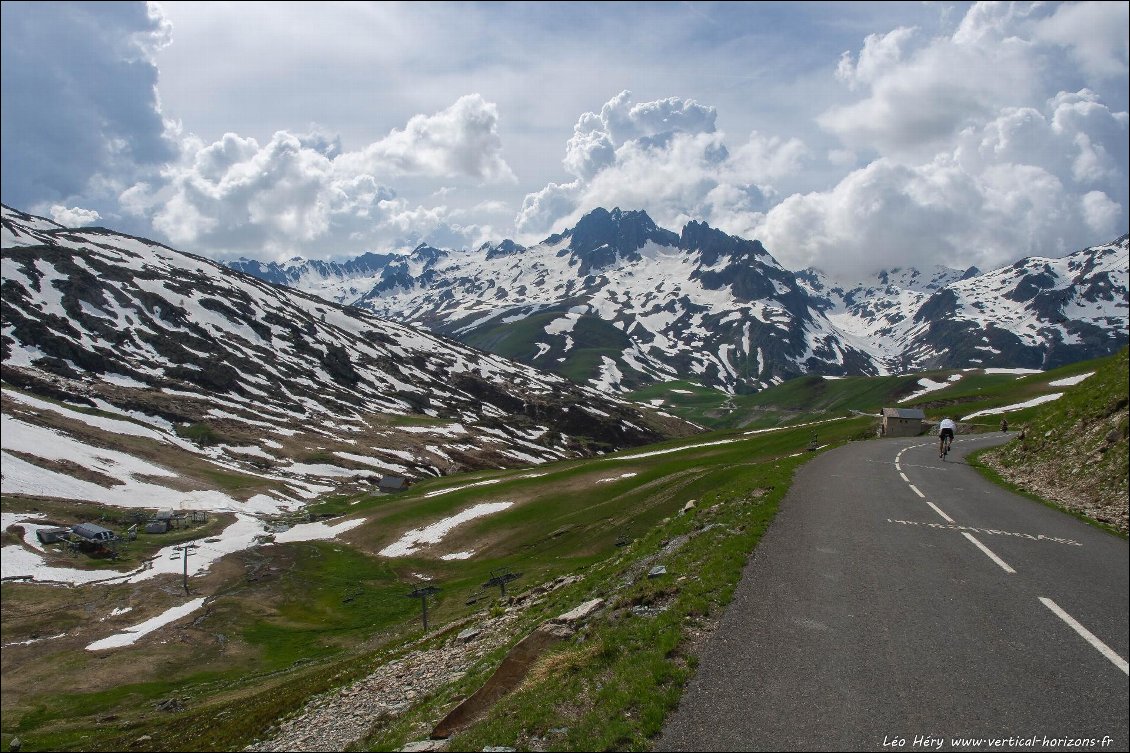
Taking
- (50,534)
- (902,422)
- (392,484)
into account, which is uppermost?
(902,422)

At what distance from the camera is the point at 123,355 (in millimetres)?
171875

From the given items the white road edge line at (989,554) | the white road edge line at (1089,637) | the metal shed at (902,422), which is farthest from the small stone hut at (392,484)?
the white road edge line at (1089,637)

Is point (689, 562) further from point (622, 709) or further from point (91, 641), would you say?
point (91, 641)

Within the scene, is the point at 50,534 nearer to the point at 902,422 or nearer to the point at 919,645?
the point at 919,645

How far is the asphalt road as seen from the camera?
29.8 feet

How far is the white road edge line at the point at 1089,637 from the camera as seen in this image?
10602 millimetres

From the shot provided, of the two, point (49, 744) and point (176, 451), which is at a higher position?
point (176, 451)

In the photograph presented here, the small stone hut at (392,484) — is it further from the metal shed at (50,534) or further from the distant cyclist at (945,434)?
the distant cyclist at (945,434)

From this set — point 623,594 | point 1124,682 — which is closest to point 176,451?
point 623,594

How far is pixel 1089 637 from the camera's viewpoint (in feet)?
37.9

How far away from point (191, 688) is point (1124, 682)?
49.7 metres

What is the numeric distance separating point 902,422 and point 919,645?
89891 millimetres

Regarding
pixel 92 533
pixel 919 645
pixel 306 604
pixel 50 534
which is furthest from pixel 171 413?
pixel 919 645

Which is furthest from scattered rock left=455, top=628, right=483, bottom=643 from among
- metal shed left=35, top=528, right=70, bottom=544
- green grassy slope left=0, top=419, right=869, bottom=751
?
metal shed left=35, top=528, right=70, bottom=544
